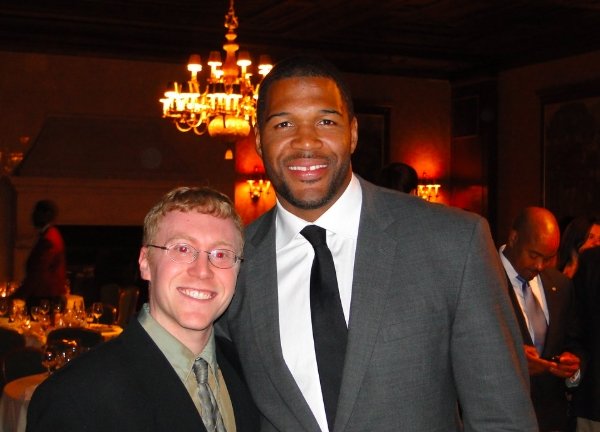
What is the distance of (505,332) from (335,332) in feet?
1.28

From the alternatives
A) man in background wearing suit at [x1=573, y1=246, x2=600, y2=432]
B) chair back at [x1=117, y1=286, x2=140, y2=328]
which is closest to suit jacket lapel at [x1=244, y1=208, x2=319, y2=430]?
man in background wearing suit at [x1=573, y1=246, x2=600, y2=432]

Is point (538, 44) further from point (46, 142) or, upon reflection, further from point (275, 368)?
point (275, 368)

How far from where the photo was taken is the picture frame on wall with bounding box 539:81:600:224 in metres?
11.1

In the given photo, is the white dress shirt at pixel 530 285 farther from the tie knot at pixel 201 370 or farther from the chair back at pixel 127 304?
the chair back at pixel 127 304

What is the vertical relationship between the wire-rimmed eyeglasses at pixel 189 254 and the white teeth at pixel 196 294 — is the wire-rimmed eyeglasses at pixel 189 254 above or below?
above

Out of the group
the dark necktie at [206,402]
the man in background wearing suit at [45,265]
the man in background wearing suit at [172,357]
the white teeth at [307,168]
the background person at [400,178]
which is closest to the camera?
the man in background wearing suit at [172,357]

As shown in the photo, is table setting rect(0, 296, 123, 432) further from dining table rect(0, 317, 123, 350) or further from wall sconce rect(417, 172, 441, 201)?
wall sconce rect(417, 172, 441, 201)

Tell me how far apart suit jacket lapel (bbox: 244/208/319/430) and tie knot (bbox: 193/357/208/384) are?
16 centimetres

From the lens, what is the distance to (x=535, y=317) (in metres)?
3.60

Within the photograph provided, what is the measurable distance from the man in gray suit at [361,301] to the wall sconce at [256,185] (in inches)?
395

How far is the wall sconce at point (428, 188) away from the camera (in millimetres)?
13383

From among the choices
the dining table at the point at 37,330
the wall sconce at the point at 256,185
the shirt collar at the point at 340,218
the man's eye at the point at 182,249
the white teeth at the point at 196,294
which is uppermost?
the wall sconce at the point at 256,185

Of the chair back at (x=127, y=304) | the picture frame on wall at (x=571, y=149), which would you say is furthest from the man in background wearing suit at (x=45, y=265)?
the picture frame on wall at (x=571, y=149)

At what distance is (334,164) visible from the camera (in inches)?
78.5
